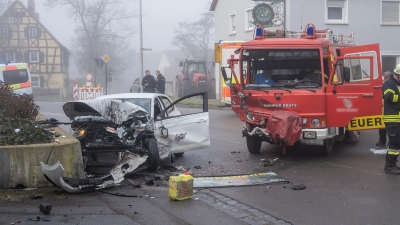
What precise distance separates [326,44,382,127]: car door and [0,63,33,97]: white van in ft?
52.2

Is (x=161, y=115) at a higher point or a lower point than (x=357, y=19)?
lower

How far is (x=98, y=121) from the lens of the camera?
9.43 meters

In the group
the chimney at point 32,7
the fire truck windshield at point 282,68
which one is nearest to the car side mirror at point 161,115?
the fire truck windshield at point 282,68

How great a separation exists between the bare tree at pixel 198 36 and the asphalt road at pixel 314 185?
6289 centimetres

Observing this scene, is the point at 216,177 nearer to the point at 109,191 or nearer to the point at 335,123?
the point at 109,191

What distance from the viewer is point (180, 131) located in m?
10.2

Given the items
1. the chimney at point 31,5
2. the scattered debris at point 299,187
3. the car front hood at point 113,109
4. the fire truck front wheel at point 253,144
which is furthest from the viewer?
the chimney at point 31,5

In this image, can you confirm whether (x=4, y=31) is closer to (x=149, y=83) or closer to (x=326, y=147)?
(x=149, y=83)

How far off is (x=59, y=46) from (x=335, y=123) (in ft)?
192

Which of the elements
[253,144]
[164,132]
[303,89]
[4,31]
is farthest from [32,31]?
[164,132]

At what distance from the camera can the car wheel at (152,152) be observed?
9.12 meters

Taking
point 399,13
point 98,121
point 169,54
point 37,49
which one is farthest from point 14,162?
point 169,54

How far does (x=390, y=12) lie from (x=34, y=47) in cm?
4434

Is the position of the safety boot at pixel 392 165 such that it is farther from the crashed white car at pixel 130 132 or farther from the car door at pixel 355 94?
the crashed white car at pixel 130 132
